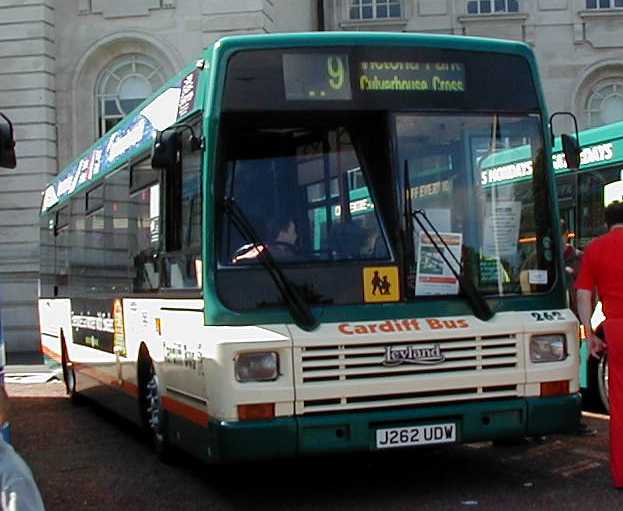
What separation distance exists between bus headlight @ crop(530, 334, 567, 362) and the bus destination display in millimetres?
1747

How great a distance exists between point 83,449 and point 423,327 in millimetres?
4423

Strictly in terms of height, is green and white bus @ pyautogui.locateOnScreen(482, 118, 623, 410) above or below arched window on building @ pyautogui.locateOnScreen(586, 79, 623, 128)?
below

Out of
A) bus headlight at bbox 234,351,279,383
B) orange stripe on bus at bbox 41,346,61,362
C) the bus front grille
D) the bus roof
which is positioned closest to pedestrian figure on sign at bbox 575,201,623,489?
the bus front grille

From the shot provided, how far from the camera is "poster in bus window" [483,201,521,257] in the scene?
23.6ft

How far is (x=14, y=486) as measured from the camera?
5.00 meters

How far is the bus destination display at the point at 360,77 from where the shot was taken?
702 centimetres

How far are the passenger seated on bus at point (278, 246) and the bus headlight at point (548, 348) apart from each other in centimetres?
167

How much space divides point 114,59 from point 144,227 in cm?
1884

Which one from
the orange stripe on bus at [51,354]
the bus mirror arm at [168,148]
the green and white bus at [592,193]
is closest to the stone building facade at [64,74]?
the orange stripe on bus at [51,354]

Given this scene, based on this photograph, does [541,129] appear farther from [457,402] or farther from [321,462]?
[321,462]

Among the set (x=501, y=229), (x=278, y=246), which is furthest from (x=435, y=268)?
(x=278, y=246)

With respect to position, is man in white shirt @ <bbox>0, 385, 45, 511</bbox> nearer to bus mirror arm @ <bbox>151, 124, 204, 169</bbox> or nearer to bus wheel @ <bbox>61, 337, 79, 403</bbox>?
bus mirror arm @ <bbox>151, 124, 204, 169</bbox>

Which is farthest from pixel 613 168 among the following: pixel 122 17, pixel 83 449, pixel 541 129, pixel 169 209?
pixel 122 17

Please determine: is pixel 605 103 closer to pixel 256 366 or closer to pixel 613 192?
pixel 613 192
